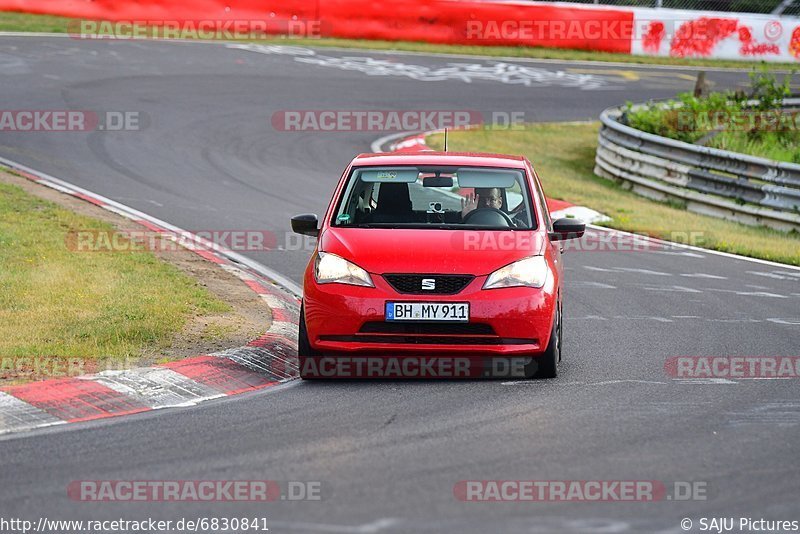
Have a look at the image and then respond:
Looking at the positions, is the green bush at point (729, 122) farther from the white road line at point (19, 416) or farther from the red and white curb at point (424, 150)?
the white road line at point (19, 416)

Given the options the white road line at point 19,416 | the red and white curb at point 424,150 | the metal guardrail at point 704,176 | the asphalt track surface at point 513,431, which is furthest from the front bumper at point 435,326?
the metal guardrail at point 704,176

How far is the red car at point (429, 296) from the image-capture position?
8336 millimetres

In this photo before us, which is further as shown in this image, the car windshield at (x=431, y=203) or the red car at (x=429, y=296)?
the car windshield at (x=431, y=203)

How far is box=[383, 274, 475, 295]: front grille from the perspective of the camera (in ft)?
27.4

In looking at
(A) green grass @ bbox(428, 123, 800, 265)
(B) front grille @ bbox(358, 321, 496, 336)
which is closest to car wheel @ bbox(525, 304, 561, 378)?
(B) front grille @ bbox(358, 321, 496, 336)

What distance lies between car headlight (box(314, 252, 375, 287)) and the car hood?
0.04 metres

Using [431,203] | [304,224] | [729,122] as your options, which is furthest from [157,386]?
[729,122]

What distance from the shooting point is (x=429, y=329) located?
833 cm

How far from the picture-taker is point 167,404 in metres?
7.63

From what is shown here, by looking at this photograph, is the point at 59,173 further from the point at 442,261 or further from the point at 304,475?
the point at 304,475

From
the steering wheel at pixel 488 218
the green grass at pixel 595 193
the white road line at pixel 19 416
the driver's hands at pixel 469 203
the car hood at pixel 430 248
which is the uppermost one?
the driver's hands at pixel 469 203

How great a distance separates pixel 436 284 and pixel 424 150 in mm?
8378

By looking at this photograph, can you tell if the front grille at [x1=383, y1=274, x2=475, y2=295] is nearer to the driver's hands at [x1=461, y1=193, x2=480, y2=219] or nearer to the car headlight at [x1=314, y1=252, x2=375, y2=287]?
the car headlight at [x1=314, y1=252, x2=375, y2=287]

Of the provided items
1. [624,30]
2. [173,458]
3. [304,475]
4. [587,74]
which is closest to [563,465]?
[304,475]
